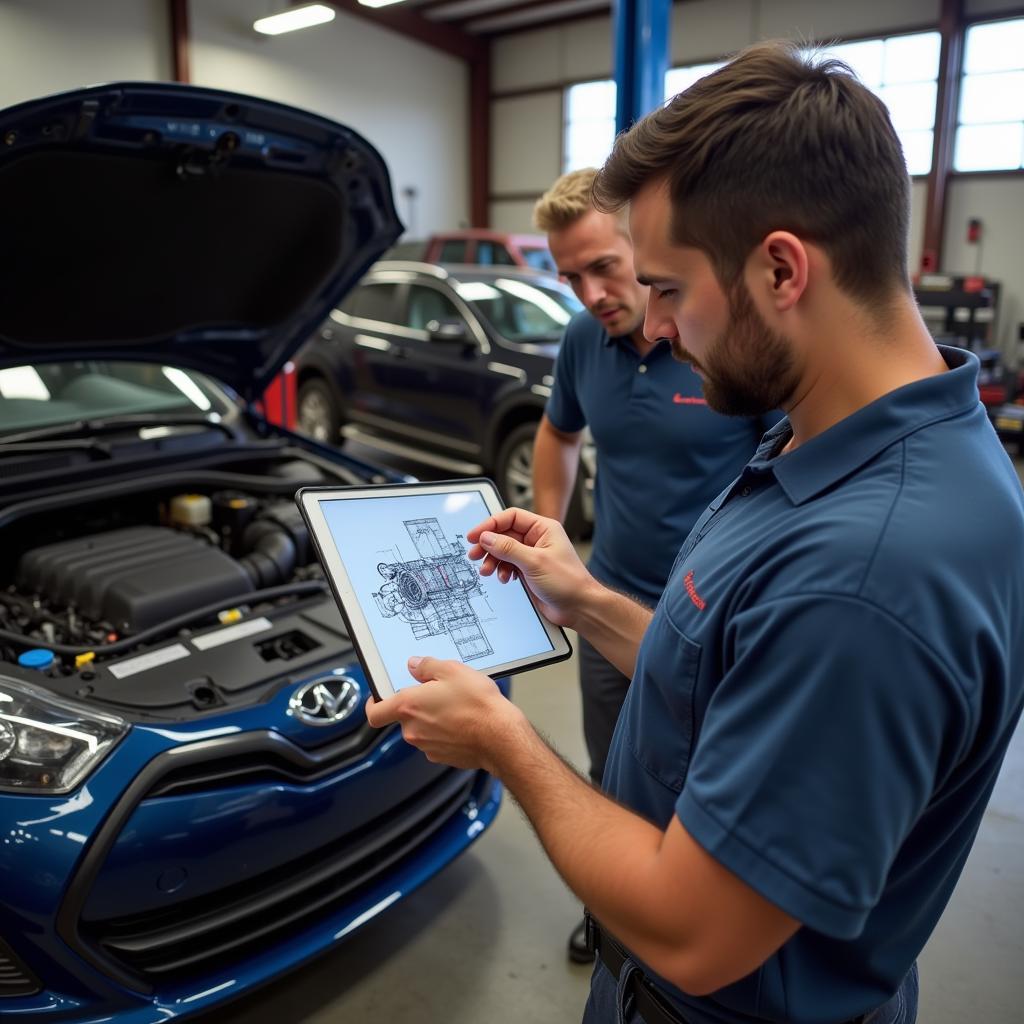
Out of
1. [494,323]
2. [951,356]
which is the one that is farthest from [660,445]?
[494,323]

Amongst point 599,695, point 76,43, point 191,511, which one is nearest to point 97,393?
point 191,511

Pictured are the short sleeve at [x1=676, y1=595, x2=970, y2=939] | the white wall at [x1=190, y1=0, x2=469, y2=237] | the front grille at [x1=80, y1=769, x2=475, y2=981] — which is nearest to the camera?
the short sleeve at [x1=676, y1=595, x2=970, y2=939]

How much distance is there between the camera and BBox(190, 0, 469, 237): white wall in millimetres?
10383

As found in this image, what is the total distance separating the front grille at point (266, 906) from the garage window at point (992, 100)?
10368 millimetres

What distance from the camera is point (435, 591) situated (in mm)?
1312

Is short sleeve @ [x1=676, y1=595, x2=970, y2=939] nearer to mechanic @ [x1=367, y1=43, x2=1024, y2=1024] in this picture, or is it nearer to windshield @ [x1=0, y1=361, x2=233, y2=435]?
mechanic @ [x1=367, y1=43, x2=1024, y2=1024]

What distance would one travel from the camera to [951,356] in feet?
2.88

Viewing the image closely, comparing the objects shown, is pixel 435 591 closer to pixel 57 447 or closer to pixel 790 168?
pixel 790 168

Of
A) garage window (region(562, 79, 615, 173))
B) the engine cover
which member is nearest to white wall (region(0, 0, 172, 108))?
garage window (region(562, 79, 615, 173))

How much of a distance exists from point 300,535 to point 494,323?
3258 millimetres

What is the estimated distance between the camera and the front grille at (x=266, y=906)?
1559 millimetres

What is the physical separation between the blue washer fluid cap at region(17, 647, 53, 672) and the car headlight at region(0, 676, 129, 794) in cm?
16

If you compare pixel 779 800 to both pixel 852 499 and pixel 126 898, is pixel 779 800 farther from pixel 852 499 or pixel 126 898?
pixel 126 898

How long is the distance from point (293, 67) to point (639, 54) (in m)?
8.95
